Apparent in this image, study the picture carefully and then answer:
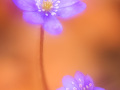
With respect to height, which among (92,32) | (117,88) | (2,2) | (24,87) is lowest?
(117,88)

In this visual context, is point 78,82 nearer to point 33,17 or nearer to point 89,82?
point 89,82

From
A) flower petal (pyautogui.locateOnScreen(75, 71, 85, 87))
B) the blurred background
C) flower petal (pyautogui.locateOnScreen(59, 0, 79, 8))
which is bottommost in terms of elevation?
flower petal (pyautogui.locateOnScreen(75, 71, 85, 87))

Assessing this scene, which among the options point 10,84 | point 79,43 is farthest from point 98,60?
point 10,84

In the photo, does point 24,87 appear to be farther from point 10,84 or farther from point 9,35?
point 9,35

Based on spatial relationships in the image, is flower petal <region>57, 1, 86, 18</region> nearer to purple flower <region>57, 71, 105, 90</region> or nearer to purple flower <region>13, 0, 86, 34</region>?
purple flower <region>13, 0, 86, 34</region>

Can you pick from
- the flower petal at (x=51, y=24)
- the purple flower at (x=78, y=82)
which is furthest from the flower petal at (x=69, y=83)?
the flower petal at (x=51, y=24)

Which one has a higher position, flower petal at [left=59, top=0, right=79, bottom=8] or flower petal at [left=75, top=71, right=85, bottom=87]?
flower petal at [left=59, top=0, right=79, bottom=8]

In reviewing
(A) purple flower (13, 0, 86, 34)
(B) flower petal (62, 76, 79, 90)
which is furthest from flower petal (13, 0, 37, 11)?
(B) flower petal (62, 76, 79, 90)

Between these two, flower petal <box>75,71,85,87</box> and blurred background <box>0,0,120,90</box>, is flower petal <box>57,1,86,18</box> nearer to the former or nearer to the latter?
blurred background <box>0,0,120,90</box>
